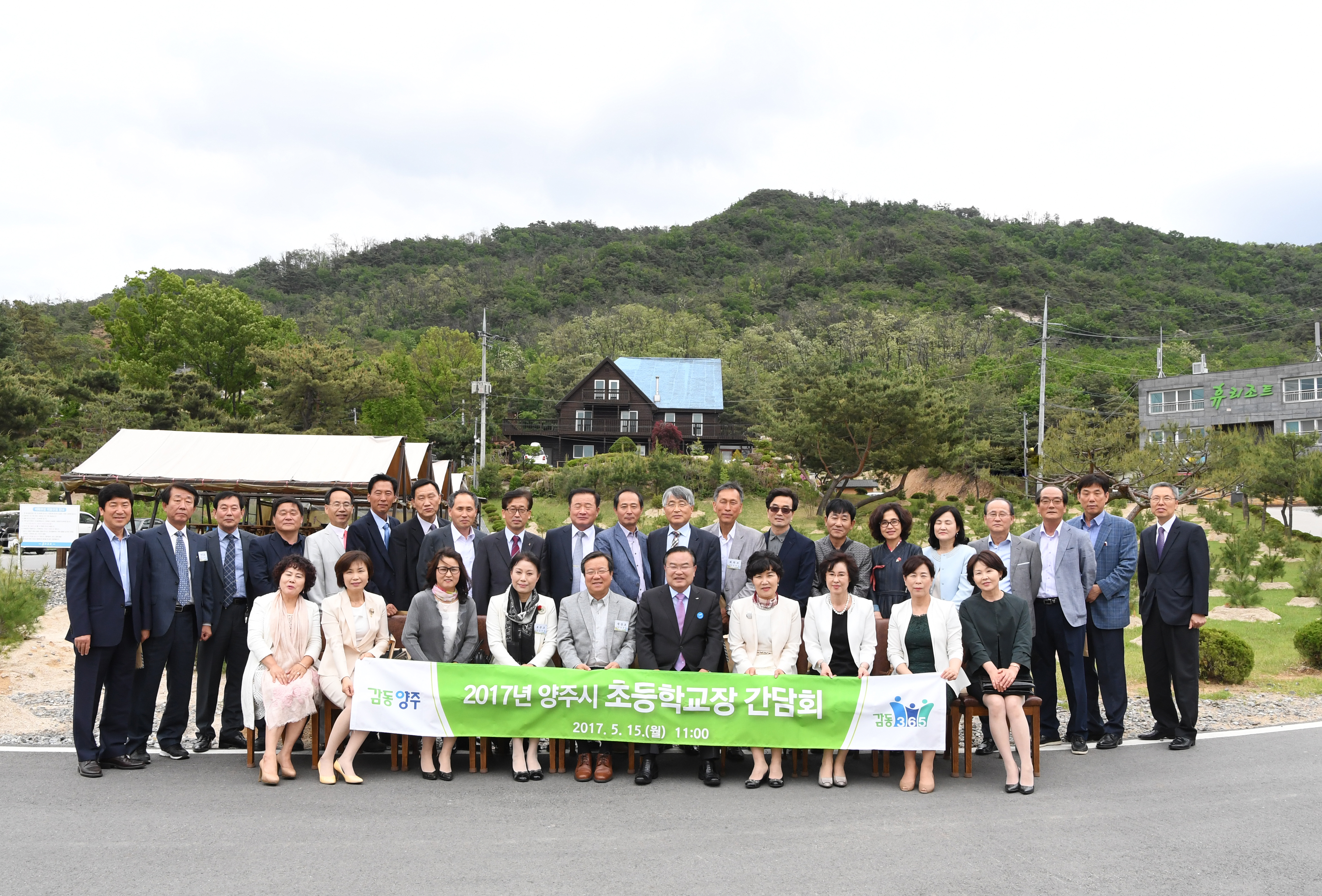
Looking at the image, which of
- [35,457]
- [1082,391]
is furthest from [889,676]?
[1082,391]

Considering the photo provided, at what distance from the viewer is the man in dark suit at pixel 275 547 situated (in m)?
6.89

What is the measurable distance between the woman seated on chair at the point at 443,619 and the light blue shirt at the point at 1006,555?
12.9 feet

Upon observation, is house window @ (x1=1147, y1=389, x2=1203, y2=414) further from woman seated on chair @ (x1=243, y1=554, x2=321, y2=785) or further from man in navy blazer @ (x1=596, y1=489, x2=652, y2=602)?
woman seated on chair @ (x1=243, y1=554, x2=321, y2=785)

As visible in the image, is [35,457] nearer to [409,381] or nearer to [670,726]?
[409,381]

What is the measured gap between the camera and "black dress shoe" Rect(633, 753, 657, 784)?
5.72 metres

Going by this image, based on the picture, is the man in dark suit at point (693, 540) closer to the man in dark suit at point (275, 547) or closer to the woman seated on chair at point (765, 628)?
the woman seated on chair at point (765, 628)

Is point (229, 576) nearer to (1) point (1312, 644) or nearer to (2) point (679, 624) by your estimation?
(2) point (679, 624)

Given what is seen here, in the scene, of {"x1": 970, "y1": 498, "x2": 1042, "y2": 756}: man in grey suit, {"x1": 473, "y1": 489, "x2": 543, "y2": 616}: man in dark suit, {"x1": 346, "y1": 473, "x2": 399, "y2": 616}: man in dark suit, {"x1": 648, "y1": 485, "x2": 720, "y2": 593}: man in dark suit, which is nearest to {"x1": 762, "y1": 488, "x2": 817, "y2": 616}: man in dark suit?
{"x1": 648, "y1": 485, "x2": 720, "y2": 593}: man in dark suit

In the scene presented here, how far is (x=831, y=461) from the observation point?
35.6m

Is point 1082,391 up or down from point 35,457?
up

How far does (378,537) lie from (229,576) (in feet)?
3.73

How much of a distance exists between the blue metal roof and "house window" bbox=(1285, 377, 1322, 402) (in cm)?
2953

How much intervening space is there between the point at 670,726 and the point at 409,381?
52.1 m

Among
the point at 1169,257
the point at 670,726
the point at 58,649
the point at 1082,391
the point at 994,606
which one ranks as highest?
the point at 1169,257
